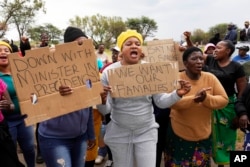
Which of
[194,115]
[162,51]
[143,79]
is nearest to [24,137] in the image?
[143,79]

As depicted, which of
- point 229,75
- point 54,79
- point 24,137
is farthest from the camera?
point 229,75

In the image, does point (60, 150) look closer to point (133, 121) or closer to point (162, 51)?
point (133, 121)

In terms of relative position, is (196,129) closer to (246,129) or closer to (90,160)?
(246,129)

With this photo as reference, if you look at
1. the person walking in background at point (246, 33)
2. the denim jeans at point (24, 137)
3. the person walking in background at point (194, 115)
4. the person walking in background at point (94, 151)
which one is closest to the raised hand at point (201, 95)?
the person walking in background at point (194, 115)

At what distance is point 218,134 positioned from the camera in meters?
4.12

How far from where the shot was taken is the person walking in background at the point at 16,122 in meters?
3.48

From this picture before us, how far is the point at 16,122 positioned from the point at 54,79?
51.7 inches

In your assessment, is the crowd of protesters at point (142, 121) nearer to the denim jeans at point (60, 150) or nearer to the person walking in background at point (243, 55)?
the denim jeans at point (60, 150)

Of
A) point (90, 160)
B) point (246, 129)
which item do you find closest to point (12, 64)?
point (90, 160)

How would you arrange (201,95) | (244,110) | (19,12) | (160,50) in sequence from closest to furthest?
(201,95) → (244,110) → (160,50) → (19,12)

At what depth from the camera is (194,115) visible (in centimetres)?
328

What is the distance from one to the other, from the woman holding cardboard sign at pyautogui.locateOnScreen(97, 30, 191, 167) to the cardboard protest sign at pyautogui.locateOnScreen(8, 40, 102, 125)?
246 mm

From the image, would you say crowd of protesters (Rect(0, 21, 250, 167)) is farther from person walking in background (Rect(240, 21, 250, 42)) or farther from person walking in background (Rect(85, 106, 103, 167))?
person walking in background (Rect(240, 21, 250, 42))

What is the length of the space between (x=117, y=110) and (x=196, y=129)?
935 millimetres
